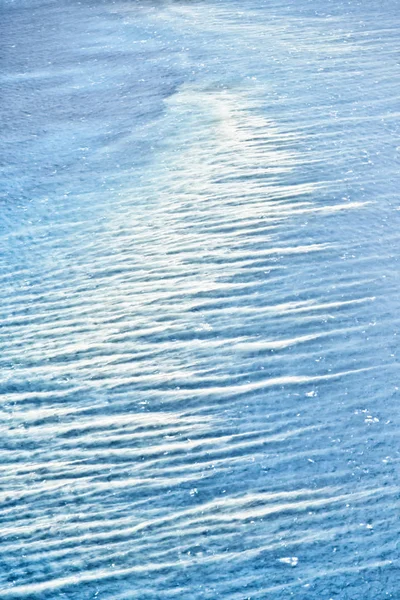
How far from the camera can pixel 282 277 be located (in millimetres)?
1037

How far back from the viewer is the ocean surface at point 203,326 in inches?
28.4

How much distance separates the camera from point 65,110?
1.53m

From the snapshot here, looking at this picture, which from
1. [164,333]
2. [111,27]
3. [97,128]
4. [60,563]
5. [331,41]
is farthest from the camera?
[111,27]

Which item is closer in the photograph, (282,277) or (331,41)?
(282,277)

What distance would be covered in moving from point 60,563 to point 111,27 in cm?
148

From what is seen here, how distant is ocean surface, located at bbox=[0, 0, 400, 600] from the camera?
2.37 ft

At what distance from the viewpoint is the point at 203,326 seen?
97cm

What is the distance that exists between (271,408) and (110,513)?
20 centimetres

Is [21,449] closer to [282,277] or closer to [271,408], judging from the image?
[271,408]

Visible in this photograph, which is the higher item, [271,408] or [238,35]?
[238,35]

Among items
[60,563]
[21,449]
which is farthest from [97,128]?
[60,563]

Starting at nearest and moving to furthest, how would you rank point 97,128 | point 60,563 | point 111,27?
point 60,563 < point 97,128 < point 111,27

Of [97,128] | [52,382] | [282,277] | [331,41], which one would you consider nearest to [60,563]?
[52,382]

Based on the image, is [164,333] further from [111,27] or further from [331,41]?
[111,27]
